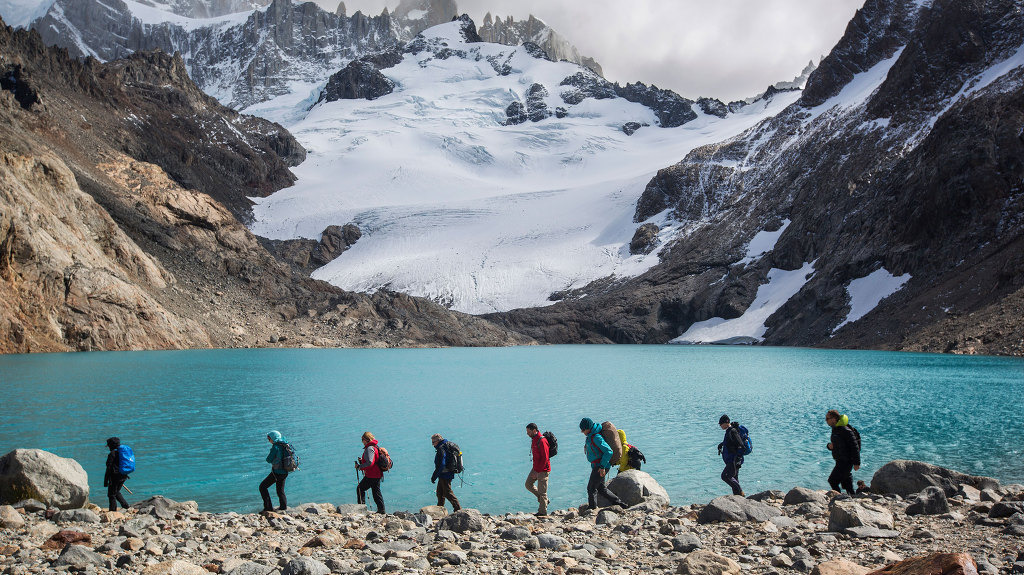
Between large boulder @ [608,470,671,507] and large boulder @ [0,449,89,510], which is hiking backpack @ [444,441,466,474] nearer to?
large boulder @ [608,470,671,507]

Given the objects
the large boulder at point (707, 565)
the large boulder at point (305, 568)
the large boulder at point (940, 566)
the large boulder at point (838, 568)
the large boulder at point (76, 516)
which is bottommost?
the large boulder at point (76, 516)

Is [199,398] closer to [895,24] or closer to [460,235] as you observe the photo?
[460,235]

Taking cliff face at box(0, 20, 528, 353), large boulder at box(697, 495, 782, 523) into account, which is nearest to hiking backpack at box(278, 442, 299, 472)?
large boulder at box(697, 495, 782, 523)

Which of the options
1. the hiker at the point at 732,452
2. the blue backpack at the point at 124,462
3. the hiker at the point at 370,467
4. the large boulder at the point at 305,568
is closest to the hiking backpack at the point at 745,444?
the hiker at the point at 732,452

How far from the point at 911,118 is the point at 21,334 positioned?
305 ft

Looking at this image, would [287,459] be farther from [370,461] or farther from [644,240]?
[644,240]

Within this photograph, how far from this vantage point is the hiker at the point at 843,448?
11.7m

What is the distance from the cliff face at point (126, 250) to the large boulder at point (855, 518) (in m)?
49.3

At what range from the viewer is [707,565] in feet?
24.9

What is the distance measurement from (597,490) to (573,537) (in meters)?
2.34

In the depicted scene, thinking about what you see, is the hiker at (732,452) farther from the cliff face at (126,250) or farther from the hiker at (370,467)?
the cliff face at (126,250)

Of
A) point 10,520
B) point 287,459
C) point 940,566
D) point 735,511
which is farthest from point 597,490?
point 10,520

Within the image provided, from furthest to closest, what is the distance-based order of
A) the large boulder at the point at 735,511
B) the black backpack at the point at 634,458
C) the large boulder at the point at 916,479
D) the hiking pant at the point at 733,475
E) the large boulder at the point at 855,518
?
the black backpack at the point at 634,458
the hiking pant at the point at 733,475
the large boulder at the point at 916,479
the large boulder at the point at 735,511
the large boulder at the point at 855,518

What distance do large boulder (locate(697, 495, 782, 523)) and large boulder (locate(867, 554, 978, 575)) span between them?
409 cm
